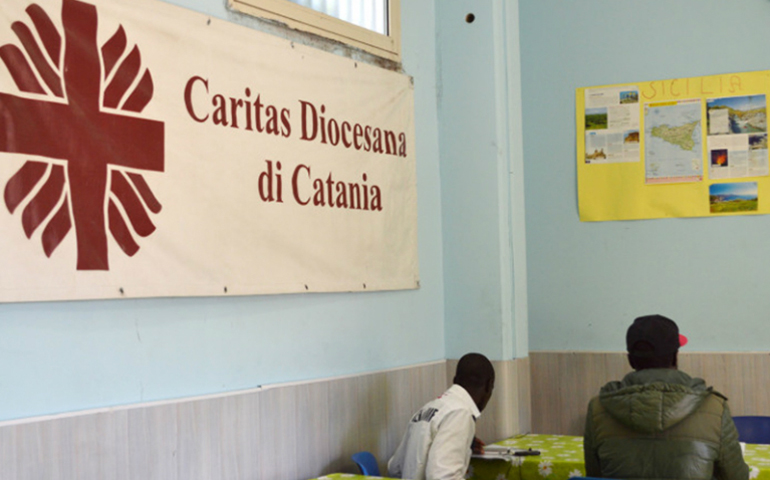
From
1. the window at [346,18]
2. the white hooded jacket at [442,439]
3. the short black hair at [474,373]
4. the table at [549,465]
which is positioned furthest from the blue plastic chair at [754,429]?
the window at [346,18]

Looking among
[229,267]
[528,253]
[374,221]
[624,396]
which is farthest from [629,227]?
[229,267]

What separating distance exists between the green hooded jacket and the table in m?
0.57

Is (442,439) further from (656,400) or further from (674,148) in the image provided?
(674,148)

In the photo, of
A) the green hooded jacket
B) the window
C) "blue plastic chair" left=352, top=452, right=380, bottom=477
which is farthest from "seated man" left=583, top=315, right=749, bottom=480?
the window

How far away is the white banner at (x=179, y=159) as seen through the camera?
236cm

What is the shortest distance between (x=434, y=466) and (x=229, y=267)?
96 centimetres

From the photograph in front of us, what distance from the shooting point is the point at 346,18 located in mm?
3658

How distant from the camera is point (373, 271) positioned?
3668mm

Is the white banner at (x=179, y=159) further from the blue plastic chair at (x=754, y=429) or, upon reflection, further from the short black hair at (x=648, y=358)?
the blue plastic chair at (x=754, y=429)

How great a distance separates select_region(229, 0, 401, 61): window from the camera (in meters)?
3.22

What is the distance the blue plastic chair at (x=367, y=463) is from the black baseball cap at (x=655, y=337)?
104 cm

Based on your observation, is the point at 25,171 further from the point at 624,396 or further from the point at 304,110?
the point at 624,396

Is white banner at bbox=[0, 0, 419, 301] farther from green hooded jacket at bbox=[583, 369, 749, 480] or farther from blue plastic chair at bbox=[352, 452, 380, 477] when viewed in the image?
green hooded jacket at bbox=[583, 369, 749, 480]

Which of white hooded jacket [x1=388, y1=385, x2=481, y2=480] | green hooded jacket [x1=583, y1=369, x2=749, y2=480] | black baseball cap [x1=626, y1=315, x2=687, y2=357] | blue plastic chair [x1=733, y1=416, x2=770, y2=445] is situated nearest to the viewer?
green hooded jacket [x1=583, y1=369, x2=749, y2=480]
